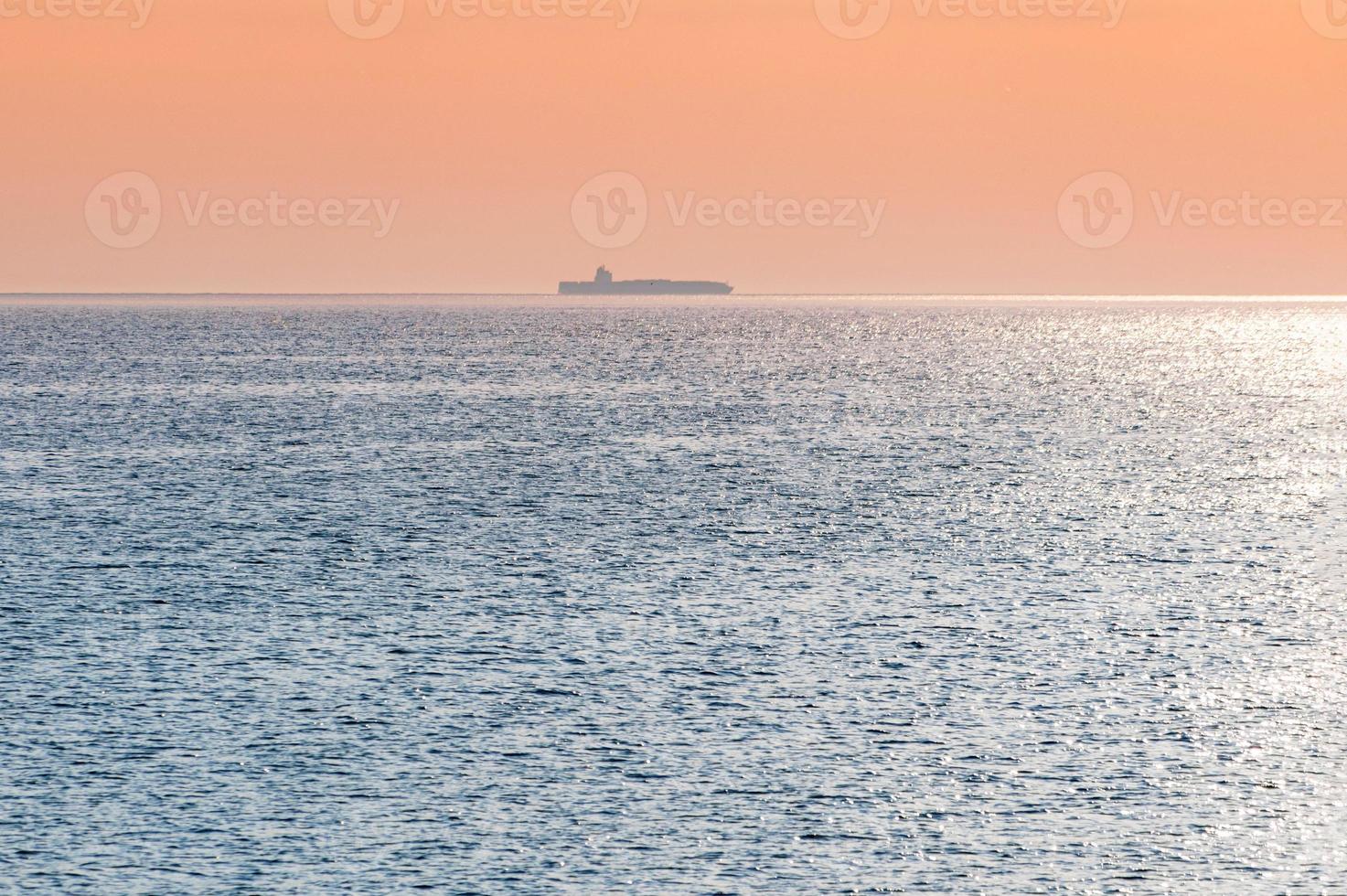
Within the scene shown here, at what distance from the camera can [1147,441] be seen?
305 ft

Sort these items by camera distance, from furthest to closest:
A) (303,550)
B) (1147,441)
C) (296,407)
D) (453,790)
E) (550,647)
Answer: (296,407), (1147,441), (303,550), (550,647), (453,790)

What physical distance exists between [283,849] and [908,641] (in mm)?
17621

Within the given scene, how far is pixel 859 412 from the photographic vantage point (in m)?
112

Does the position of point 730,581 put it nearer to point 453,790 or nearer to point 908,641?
point 908,641

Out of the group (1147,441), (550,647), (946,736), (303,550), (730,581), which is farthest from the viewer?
(1147,441)

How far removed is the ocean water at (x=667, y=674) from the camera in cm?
2388

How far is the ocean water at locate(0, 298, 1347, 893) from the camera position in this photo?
78.3 feet

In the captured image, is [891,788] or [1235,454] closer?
[891,788]

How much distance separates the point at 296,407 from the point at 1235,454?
58786 mm

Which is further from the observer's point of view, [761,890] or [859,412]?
[859,412]

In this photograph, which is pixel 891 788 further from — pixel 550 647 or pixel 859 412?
pixel 859 412

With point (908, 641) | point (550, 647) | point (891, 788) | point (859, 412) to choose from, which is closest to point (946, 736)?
point (891, 788)

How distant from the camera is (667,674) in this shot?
113 ft

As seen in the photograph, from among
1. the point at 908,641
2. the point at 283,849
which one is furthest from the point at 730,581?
the point at 283,849
